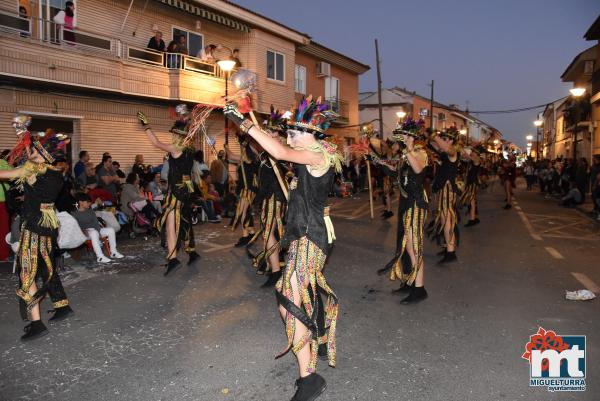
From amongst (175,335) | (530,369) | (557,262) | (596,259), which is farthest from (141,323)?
(596,259)

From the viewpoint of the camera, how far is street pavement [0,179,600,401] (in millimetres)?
3514

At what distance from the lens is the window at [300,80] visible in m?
24.6

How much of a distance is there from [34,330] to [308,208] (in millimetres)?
3008

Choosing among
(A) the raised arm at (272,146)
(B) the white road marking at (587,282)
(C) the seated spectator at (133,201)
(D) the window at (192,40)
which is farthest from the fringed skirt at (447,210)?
(D) the window at (192,40)

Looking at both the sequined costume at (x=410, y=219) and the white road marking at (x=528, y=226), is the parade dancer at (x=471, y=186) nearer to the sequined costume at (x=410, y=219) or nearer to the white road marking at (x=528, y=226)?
the white road marking at (x=528, y=226)

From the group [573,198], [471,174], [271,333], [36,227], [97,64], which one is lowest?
[271,333]

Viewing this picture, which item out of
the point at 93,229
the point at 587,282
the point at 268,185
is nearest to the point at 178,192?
the point at 268,185

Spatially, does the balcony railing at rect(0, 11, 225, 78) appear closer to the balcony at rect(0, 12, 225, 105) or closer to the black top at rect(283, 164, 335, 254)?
the balcony at rect(0, 12, 225, 105)

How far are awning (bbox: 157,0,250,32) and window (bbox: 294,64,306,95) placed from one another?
565cm

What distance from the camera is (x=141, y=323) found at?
15.9ft

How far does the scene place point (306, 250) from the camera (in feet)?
11.4

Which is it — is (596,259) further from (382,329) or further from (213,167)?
(213,167)

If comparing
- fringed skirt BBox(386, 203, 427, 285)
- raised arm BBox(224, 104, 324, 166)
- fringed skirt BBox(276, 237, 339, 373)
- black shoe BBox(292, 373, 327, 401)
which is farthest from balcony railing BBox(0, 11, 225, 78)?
black shoe BBox(292, 373, 327, 401)

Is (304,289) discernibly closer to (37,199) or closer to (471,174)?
(37,199)
